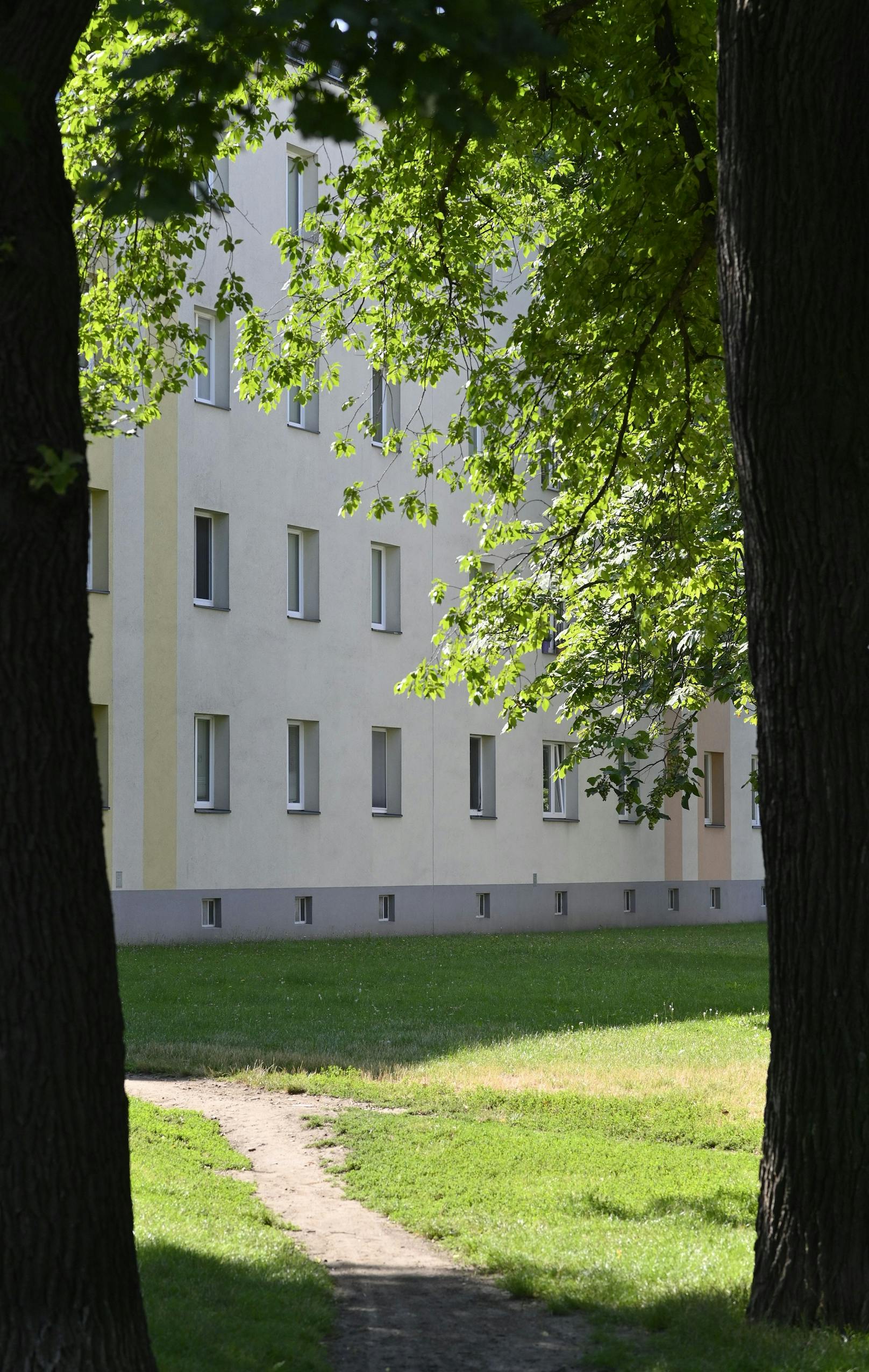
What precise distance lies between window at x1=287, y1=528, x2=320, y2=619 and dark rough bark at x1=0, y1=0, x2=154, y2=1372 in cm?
2376

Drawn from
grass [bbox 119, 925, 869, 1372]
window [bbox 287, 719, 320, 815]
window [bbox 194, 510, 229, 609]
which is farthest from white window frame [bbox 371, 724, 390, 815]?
grass [bbox 119, 925, 869, 1372]

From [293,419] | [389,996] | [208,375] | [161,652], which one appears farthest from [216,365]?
[389,996]

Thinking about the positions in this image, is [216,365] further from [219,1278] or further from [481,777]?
[219,1278]

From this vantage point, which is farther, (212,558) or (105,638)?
(212,558)

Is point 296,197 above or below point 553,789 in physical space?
above

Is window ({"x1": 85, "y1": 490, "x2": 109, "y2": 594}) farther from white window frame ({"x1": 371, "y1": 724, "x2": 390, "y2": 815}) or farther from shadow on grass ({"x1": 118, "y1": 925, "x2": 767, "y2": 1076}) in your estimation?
white window frame ({"x1": 371, "y1": 724, "x2": 390, "y2": 815})

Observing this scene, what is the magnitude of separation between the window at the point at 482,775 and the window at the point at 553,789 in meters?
1.82

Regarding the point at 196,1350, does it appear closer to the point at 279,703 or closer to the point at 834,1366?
the point at 834,1366

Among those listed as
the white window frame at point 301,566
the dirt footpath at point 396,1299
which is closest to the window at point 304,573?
the white window frame at point 301,566

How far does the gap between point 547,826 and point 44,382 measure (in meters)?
30.1

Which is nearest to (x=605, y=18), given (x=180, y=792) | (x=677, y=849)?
(x=180, y=792)

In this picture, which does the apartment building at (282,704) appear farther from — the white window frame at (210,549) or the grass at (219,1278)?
the grass at (219,1278)

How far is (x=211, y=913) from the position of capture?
25.9 metres

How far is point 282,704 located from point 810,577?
22.1 meters
